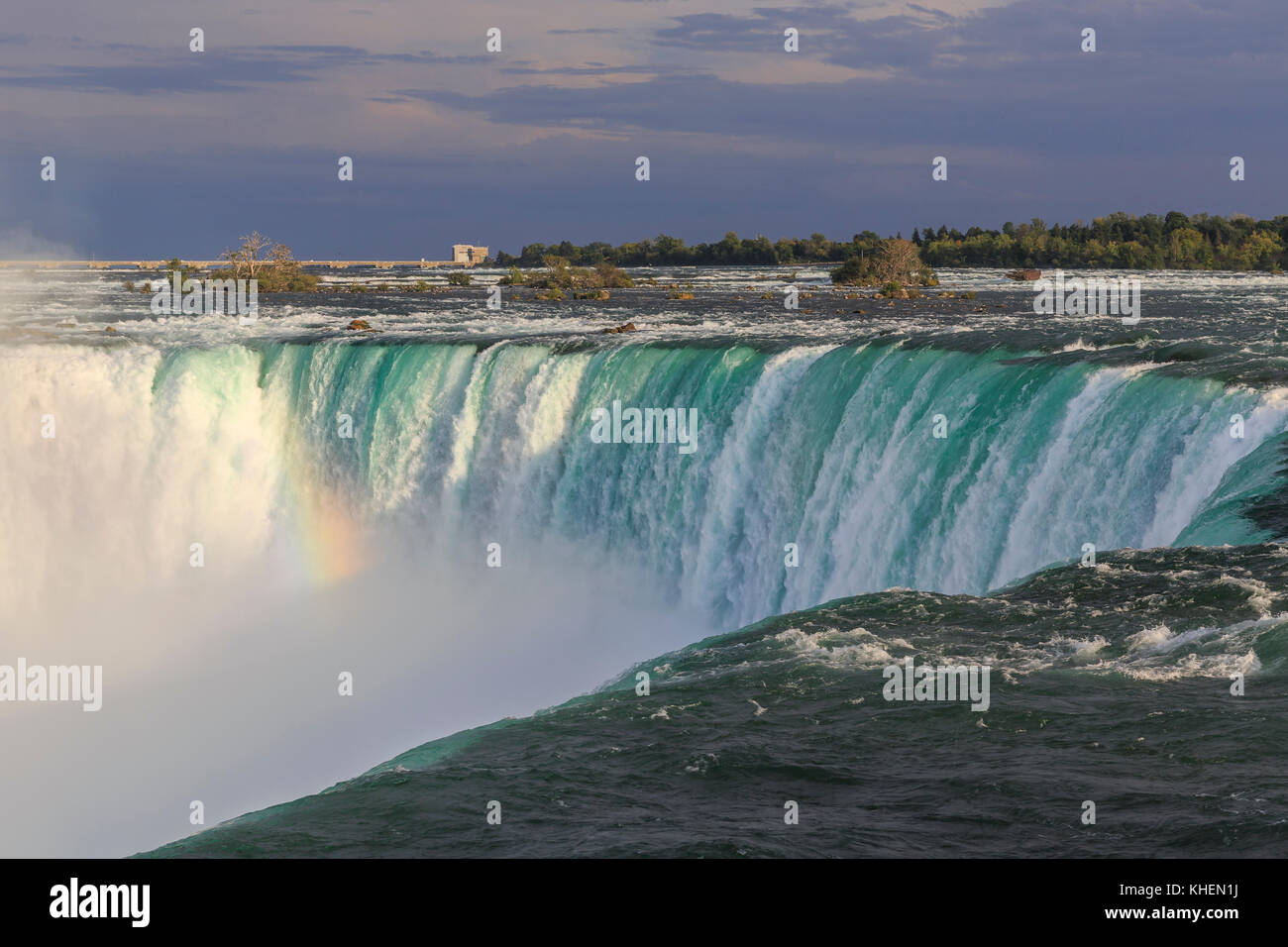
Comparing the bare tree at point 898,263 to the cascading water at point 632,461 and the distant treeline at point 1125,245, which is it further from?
the cascading water at point 632,461

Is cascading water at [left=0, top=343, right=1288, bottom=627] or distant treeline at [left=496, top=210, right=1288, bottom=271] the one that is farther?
distant treeline at [left=496, top=210, right=1288, bottom=271]

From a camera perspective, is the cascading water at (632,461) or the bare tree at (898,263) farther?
the bare tree at (898,263)

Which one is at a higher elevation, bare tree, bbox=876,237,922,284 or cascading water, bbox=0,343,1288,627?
bare tree, bbox=876,237,922,284

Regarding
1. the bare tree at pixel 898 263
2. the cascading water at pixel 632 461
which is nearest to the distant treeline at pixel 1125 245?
the bare tree at pixel 898 263

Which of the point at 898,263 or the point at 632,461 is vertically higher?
the point at 898,263

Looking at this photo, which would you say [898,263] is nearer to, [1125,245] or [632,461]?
[1125,245]

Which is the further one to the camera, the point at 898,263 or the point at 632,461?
the point at 898,263

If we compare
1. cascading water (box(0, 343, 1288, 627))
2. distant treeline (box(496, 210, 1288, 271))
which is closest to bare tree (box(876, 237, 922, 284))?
distant treeline (box(496, 210, 1288, 271))

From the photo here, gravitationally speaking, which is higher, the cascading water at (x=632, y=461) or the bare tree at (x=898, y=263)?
the bare tree at (x=898, y=263)

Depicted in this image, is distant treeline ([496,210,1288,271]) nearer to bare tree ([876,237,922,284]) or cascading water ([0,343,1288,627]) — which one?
bare tree ([876,237,922,284])

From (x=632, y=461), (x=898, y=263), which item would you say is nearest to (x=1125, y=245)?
(x=898, y=263)

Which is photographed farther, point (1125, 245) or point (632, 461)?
point (1125, 245)

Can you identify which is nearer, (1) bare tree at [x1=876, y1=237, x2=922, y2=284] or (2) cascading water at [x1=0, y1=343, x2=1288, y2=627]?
(2) cascading water at [x1=0, y1=343, x2=1288, y2=627]
